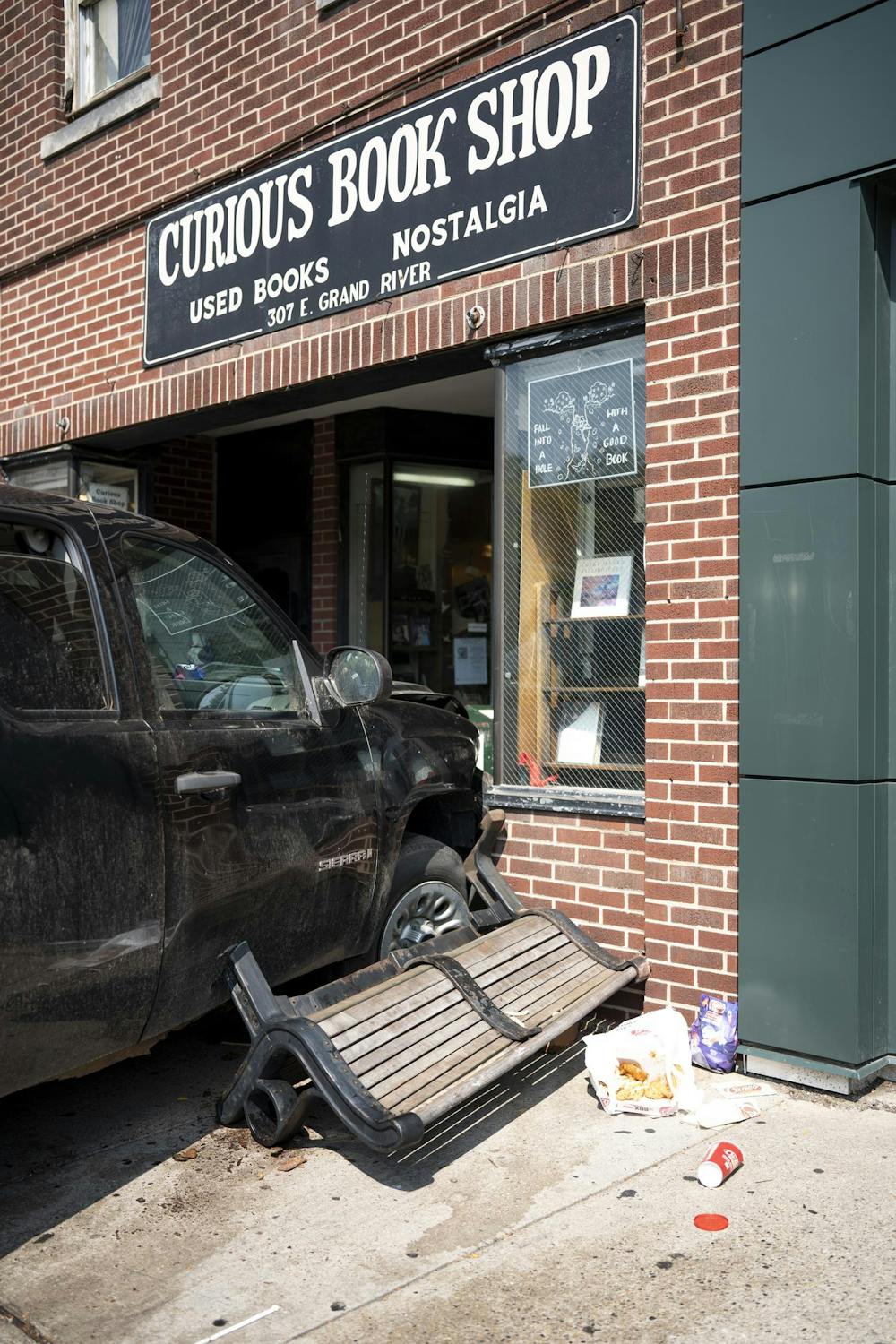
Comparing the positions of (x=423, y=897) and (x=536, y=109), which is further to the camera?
(x=536, y=109)

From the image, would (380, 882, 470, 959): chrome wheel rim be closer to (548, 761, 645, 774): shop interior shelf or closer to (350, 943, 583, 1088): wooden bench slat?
(350, 943, 583, 1088): wooden bench slat

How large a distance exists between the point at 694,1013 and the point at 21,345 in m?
6.60

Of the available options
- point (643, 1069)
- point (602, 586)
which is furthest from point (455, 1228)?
point (602, 586)

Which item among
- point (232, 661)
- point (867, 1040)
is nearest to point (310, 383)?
point (232, 661)

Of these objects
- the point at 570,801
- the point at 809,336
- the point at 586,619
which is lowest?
the point at 570,801

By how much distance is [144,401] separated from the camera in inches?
304

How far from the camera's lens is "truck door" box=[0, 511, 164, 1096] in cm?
334

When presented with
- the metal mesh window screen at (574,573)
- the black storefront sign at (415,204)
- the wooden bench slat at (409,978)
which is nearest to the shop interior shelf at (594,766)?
the metal mesh window screen at (574,573)

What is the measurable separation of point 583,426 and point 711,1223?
338cm

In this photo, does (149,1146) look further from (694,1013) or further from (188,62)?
(188,62)

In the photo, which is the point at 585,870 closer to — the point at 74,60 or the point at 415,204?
the point at 415,204

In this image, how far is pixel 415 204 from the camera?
20.3ft

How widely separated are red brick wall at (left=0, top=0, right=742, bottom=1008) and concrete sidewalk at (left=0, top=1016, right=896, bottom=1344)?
3.33ft

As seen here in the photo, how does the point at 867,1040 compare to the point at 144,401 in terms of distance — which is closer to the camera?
the point at 867,1040
